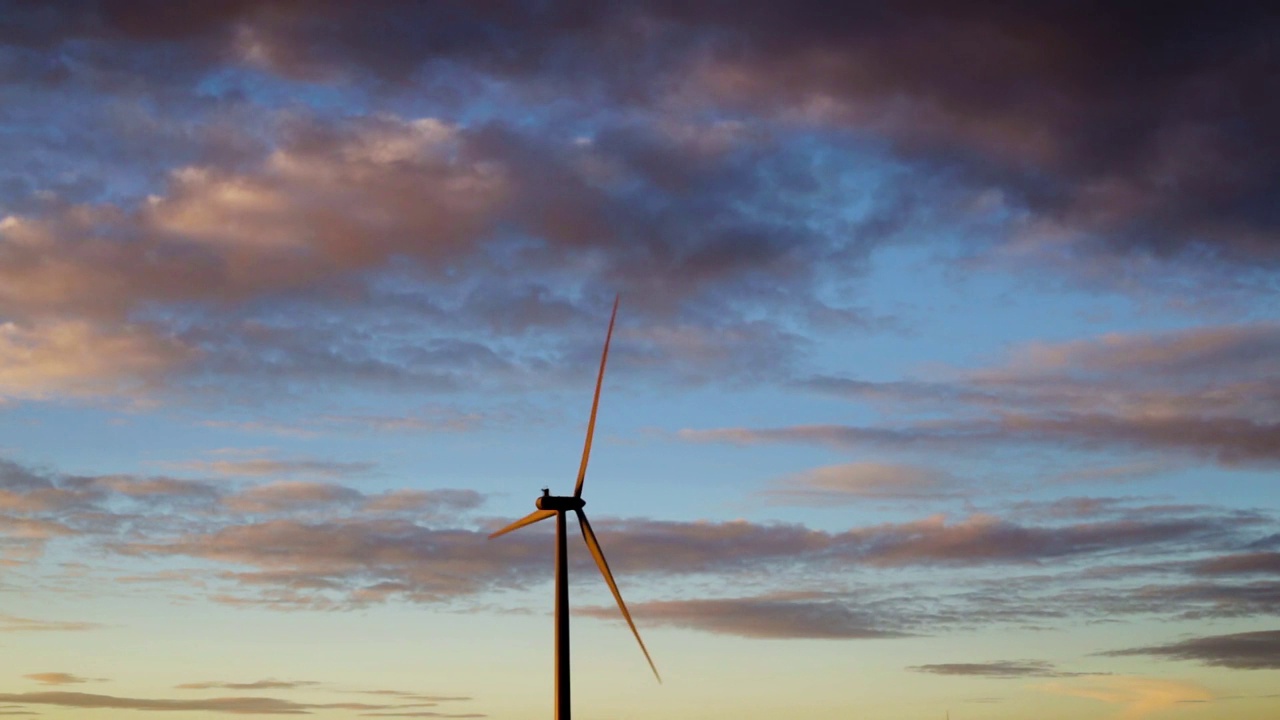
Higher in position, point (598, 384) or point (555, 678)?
point (598, 384)

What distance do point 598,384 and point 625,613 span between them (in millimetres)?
15353

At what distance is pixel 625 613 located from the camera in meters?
81.7

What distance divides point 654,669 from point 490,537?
21.3 m

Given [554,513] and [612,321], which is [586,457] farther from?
[612,321]

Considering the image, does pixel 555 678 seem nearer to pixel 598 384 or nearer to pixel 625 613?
pixel 625 613

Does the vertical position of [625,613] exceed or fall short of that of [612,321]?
it falls short

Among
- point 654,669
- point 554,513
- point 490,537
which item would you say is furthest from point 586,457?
point 654,669

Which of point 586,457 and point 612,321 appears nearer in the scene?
point 612,321

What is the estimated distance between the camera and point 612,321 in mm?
83562

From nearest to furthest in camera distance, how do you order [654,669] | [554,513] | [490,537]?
[654,669] < [554,513] < [490,537]

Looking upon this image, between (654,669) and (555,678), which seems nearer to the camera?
(654,669)

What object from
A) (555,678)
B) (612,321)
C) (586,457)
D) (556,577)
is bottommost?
(555,678)

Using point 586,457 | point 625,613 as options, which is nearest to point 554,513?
point 586,457

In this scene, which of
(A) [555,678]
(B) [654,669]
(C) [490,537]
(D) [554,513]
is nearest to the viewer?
(B) [654,669]
